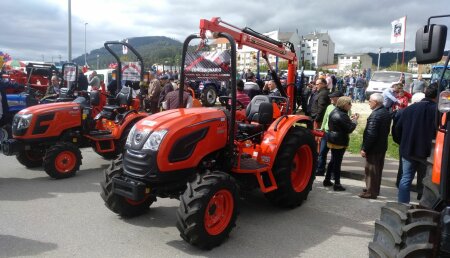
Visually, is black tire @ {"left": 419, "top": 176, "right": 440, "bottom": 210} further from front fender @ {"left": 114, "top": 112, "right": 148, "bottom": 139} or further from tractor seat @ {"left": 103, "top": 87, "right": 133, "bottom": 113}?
tractor seat @ {"left": 103, "top": 87, "right": 133, "bottom": 113}

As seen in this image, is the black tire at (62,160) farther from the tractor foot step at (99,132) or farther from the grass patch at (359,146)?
the grass patch at (359,146)

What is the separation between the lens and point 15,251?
3.88 m

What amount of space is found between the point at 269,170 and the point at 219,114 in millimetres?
1021

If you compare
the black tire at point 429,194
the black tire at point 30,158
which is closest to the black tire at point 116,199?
the black tire at point 429,194

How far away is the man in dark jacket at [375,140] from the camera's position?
5.71 m

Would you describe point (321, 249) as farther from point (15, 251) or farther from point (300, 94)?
point (300, 94)

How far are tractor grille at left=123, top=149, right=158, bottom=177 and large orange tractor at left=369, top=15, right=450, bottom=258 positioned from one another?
222cm

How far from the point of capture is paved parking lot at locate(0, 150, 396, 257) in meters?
4.01

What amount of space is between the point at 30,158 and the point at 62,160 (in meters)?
1.18

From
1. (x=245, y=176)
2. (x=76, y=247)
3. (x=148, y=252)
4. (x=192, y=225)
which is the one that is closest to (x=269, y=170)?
(x=245, y=176)

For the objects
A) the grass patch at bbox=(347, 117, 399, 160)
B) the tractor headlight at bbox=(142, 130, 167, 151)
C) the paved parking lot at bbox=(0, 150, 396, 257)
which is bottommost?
the paved parking lot at bbox=(0, 150, 396, 257)

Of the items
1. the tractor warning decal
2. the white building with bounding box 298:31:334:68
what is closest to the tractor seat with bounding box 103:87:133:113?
the tractor warning decal

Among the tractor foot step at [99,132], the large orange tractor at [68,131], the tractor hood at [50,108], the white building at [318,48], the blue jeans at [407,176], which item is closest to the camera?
the blue jeans at [407,176]

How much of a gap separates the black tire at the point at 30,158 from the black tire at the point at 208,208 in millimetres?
4799
